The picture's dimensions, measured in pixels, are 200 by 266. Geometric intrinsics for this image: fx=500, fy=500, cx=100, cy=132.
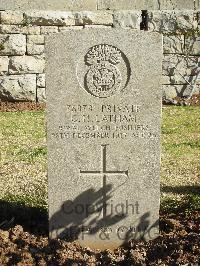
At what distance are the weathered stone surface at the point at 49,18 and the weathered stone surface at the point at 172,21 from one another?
1.55 meters

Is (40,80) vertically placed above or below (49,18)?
below

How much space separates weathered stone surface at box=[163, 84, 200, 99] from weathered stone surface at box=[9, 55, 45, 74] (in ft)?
8.14

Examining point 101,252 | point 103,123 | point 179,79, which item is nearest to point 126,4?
point 179,79

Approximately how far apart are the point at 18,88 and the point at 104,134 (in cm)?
592

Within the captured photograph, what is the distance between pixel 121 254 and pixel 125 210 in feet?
1.03

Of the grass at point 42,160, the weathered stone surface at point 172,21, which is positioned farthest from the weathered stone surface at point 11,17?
the weathered stone surface at point 172,21

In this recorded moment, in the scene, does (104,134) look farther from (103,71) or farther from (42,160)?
(42,160)

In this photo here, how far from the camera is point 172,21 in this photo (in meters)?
9.55

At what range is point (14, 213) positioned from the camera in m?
4.18

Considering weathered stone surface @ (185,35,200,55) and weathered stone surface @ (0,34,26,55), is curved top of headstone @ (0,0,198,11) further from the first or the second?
weathered stone surface @ (185,35,200,55)

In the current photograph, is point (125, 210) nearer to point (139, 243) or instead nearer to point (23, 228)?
point (139, 243)

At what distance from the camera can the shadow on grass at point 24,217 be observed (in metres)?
3.90

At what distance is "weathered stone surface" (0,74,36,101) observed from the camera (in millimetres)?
9094

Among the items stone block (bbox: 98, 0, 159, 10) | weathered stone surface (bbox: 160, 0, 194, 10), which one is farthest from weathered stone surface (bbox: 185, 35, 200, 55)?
stone block (bbox: 98, 0, 159, 10)
